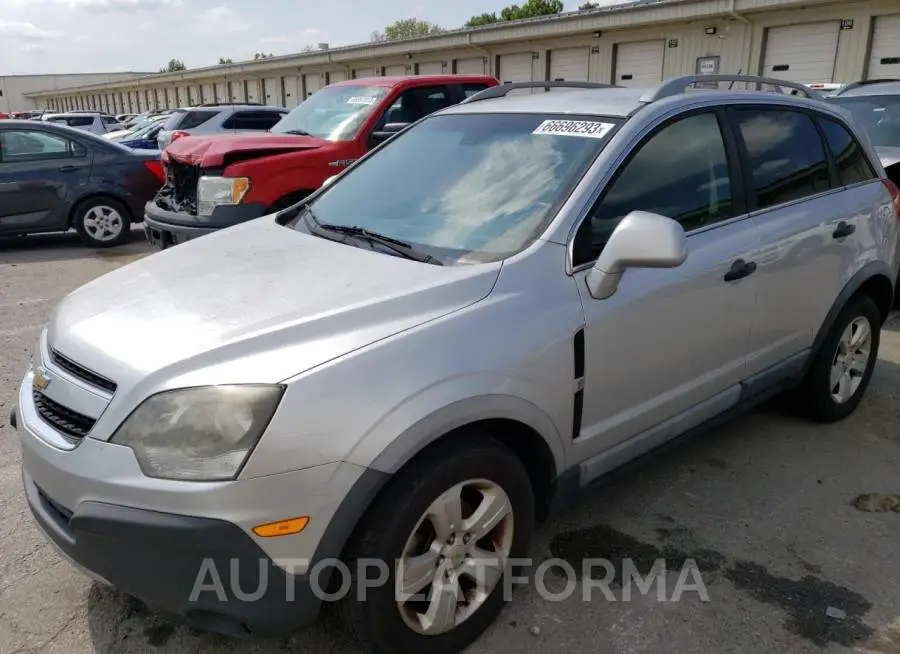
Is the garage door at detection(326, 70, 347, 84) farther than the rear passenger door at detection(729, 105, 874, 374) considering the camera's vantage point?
Yes

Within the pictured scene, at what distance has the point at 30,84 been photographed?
284 feet

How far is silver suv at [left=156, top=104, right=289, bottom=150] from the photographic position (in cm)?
1388

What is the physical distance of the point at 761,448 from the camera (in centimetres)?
391

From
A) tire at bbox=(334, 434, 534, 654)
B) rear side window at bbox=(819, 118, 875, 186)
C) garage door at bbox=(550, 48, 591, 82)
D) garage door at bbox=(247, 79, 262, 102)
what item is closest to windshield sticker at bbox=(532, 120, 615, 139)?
tire at bbox=(334, 434, 534, 654)

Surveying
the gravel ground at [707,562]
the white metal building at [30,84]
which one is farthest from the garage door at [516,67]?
the white metal building at [30,84]

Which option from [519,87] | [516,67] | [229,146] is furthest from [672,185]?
[516,67]

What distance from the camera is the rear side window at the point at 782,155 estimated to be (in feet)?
11.1

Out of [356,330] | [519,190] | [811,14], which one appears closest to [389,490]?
[356,330]

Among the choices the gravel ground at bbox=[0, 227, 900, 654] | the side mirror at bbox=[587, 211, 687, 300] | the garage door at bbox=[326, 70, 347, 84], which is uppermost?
the garage door at bbox=[326, 70, 347, 84]

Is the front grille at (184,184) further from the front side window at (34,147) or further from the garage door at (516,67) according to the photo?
the garage door at (516,67)

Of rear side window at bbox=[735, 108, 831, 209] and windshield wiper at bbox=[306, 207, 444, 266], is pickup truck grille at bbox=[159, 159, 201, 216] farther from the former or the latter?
rear side window at bbox=[735, 108, 831, 209]

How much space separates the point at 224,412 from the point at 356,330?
1.42 feet

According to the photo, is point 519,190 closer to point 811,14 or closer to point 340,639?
point 340,639

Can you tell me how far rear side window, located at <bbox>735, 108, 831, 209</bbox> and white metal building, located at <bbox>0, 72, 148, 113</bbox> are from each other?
89376mm
